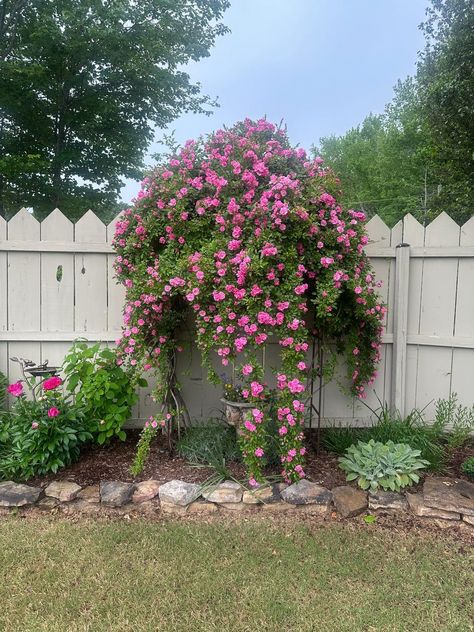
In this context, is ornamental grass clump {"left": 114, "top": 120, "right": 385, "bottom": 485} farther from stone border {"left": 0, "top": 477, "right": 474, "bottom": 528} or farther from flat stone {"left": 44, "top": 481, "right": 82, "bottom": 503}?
flat stone {"left": 44, "top": 481, "right": 82, "bottom": 503}

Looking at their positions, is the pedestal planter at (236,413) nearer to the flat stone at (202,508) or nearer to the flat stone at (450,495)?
the flat stone at (202,508)

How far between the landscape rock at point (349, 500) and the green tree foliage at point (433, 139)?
1.83m

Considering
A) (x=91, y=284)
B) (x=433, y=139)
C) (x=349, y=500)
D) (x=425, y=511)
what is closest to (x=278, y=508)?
(x=349, y=500)

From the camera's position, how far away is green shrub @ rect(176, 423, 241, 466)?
270 cm

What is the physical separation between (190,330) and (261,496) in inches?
47.6

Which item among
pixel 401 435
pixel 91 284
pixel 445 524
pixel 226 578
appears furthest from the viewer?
pixel 91 284

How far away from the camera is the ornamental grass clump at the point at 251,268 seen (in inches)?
91.7

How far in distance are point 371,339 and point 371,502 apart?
41.9 inches

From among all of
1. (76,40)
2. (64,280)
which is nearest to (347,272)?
(64,280)

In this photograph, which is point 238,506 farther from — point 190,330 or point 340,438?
point 190,330

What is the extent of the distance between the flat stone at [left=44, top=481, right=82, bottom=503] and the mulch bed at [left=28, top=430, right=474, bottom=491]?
0.08 metres

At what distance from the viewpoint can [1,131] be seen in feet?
35.9

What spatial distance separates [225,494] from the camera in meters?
2.35

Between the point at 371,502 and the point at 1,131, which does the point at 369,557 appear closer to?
the point at 371,502
